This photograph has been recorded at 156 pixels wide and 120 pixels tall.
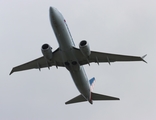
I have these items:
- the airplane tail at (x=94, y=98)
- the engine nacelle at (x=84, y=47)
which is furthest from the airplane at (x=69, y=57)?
the airplane tail at (x=94, y=98)

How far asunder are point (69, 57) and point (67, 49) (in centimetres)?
123

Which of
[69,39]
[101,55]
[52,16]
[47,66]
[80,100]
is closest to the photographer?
[52,16]

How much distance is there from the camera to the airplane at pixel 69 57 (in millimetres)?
29461

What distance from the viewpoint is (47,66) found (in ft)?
116

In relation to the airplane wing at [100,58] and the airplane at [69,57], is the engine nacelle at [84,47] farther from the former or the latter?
the airplane wing at [100,58]

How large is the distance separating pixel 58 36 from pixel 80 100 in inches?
477

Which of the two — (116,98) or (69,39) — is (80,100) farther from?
(69,39)

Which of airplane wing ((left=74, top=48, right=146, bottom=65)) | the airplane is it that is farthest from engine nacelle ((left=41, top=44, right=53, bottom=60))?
airplane wing ((left=74, top=48, right=146, bottom=65))

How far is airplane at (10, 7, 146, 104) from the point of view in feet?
96.7

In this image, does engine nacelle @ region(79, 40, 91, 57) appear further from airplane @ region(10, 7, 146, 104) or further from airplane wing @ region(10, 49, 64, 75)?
airplane wing @ region(10, 49, 64, 75)

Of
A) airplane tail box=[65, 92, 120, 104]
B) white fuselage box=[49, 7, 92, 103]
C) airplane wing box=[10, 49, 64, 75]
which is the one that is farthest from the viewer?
airplane tail box=[65, 92, 120, 104]

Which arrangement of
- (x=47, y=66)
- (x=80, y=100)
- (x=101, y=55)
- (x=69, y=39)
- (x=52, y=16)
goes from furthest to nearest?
(x=80, y=100)
(x=47, y=66)
(x=101, y=55)
(x=69, y=39)
(x=52, y=16)

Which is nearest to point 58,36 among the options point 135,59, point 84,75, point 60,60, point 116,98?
point 60,60

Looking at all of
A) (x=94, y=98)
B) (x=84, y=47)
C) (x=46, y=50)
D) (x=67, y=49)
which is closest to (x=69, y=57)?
(x=67, y=49)
